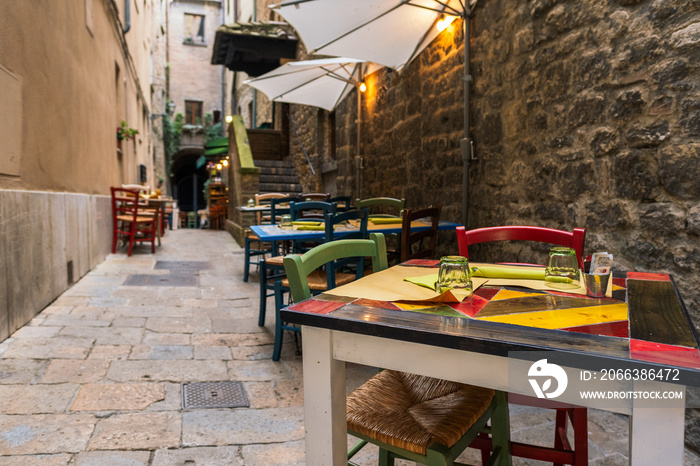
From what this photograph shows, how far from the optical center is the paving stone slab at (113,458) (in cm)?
182

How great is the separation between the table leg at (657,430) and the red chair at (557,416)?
0.63 m

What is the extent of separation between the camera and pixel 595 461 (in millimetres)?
1864

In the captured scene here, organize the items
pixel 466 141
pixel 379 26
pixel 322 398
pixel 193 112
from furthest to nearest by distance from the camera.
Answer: pixel 193 112, pixel 379 26, pixel 466 141, pixel 322 398

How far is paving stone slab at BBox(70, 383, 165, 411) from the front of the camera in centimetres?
228

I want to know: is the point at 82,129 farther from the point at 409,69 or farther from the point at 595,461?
the point at 595,461

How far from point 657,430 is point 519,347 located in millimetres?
244

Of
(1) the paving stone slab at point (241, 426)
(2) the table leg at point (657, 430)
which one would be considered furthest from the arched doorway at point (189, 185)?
(2) the table leg at point (657, 430)

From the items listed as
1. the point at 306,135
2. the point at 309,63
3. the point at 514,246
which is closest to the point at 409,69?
the point at 309,63

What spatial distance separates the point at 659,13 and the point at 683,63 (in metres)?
0.27

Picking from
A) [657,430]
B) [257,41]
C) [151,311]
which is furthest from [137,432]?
[257,41]

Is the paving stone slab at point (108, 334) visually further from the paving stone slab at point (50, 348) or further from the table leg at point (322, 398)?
the table leg at point (322, 398)

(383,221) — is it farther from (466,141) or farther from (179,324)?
(179,324)

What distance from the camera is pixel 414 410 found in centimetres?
133

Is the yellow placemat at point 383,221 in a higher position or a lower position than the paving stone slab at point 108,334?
higher
